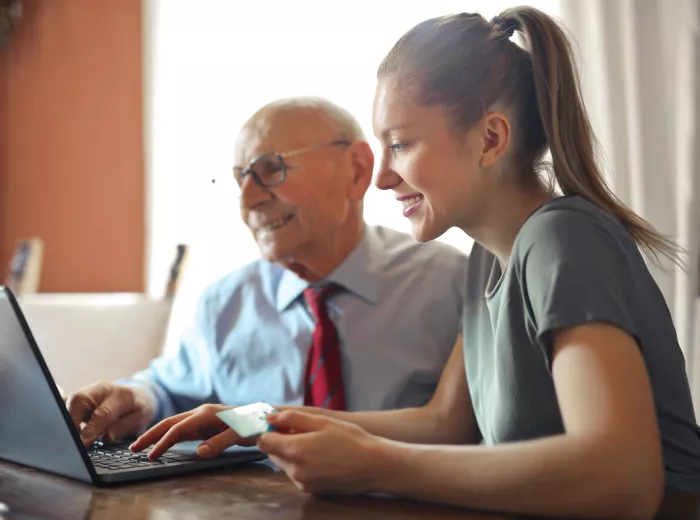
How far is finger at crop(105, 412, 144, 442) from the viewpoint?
1.39m

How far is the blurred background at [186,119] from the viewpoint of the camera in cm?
200

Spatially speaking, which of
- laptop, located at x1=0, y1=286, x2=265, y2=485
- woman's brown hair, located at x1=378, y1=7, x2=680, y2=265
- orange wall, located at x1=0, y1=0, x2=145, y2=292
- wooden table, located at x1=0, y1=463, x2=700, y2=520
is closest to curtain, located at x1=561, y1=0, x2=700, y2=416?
woman's brown hair, located at x1=378, y1=7, x2=680, y2=265

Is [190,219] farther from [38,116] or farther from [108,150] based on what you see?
[38,116]

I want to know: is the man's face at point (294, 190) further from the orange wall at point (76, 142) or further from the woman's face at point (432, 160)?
the orange wall at point (76, 142)

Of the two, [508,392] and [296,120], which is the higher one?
[296,120]

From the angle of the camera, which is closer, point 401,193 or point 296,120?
point 401,193

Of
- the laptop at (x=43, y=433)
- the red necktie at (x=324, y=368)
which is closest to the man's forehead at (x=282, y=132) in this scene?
the red necktie at (x=324, y=368)

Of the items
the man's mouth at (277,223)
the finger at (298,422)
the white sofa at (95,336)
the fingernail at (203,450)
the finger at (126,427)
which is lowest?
the white sofa at (95,336)

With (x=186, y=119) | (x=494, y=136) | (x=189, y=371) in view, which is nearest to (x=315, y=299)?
(x=189, y=371)

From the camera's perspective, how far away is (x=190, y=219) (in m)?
3.32

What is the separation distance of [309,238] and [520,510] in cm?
105

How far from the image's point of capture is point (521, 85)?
1.10 meters

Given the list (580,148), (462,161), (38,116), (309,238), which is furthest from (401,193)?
(38,116)

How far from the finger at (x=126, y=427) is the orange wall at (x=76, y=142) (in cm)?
220
